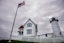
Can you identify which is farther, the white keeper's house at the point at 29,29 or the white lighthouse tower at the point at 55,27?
the white keeper's house at the point at 29,29

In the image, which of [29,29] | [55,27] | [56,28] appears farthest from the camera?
[29,29]

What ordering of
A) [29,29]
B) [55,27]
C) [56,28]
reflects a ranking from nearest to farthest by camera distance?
[56,28]
[55,27]
[29,29]

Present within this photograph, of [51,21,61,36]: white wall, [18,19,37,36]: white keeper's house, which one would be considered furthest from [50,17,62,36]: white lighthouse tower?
[18,19,37,36]: white keeper's house

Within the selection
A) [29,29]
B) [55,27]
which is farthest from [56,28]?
[29,29]

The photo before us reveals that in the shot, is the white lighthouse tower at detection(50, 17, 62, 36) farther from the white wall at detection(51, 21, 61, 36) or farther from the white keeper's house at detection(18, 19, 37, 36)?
the white keeper's house at detection(18, 19, 37, 36)

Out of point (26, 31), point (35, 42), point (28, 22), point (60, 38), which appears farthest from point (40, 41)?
point (28, 22)

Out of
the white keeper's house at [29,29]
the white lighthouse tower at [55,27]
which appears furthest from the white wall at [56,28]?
the white keeper's house at [29,29]

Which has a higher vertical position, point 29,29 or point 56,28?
point 56,28

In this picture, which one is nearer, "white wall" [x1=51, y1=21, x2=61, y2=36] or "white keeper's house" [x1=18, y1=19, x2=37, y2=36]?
"white wall" [x1=51, y1=21, x2=61, y2=36]

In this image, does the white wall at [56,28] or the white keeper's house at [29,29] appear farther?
the white keeper's house at [29,29]

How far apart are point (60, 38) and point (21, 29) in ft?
56.1

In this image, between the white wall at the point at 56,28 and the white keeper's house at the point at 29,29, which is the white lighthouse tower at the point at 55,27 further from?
the white keeper's house at the point at 29,29

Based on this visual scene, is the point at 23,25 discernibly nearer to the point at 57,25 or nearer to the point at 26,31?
the point at 26,31

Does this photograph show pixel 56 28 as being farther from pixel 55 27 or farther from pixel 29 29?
pixel 29 29
